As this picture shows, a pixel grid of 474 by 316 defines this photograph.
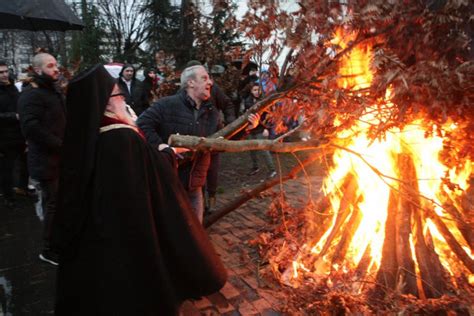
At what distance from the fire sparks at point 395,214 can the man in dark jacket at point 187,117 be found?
1334 millimetres

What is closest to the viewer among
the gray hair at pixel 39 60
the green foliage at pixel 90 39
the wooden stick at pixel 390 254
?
the wooden stick at pixel 390 254

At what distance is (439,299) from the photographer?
2959 millimetres

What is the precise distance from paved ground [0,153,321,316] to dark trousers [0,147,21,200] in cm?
27

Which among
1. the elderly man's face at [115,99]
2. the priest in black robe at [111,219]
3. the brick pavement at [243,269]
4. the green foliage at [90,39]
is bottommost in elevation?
the brick pavement at [243,269]

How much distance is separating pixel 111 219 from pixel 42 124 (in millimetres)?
2752

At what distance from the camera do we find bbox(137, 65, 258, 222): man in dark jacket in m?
4.34

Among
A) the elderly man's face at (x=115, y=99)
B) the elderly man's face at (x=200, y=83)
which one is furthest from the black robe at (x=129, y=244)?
the elderly man's face at (x=200, y=83)

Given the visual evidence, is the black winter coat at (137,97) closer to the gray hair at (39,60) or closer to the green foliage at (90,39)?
the gray hair at (39,60)

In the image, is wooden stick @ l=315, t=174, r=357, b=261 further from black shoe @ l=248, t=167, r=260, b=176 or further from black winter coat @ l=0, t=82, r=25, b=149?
black winter coat @ l=0, t=82, r=25, b=149

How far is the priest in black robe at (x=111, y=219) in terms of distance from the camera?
2.62m

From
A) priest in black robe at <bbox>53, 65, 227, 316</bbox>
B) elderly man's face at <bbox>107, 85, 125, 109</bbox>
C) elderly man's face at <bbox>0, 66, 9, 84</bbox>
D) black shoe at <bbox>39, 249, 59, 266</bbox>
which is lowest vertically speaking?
black shoe at <bbox>39, 249, 59, 266</bbox>

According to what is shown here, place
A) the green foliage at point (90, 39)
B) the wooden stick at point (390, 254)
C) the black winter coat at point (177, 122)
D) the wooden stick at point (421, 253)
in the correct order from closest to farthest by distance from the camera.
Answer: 1. the wooden stick at point (421, 253)
2. the wooden stick at point (390, 254)
3. the black winter coat at point (177, 122)
4. the green foliage at point (90, 39)

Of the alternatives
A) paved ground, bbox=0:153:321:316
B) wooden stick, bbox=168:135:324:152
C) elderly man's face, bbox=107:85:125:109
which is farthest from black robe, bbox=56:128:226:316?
paved ground, bbox=0:153:321:316

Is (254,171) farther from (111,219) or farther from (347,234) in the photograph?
(111,219)
